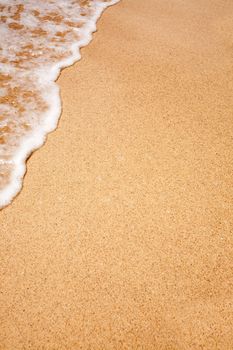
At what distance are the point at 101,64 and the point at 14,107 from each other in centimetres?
80

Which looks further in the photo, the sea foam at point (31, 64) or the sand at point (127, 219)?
the sea foam at point (31, 64)

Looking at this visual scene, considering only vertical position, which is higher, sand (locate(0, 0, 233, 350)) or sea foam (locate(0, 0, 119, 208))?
sea foam (locate(0, 0, 119, 208))

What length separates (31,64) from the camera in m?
2.69

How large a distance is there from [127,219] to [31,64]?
1.77 metres

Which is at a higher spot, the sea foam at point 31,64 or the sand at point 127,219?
the sea foam at point 31,64

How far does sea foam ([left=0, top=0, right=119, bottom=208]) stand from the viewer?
6.42ft

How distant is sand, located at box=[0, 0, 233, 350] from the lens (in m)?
1.33

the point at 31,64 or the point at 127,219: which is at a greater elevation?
the point at 31,64

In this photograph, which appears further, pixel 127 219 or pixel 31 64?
pixel 31 64

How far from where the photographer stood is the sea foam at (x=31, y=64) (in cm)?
196

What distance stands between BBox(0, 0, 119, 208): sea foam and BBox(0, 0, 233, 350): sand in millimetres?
105

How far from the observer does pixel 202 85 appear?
2.41 metres

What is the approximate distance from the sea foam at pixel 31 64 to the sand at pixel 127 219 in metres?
0.11

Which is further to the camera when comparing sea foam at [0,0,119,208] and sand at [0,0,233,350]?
sea foam at [0,0,119,208]
